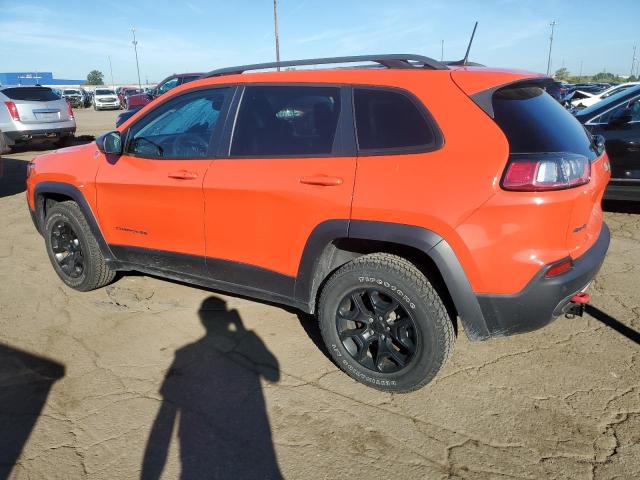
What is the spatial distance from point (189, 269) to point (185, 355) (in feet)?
1.99

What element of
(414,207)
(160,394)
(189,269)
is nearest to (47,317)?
(189,269)

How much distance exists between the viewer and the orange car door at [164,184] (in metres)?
3.20

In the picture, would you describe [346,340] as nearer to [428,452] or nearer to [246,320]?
[428,452]

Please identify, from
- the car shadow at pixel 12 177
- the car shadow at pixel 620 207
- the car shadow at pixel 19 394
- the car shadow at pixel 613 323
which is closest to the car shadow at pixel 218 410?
the car shadow at pixel 19 394

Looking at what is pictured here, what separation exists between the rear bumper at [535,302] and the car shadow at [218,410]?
1.29 meters

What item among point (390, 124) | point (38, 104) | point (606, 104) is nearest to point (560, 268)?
point (390, 124)

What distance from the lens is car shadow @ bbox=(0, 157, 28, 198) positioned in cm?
831

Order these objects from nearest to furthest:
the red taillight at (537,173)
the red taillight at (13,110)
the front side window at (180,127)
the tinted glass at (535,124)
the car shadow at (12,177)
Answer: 1. the red taillight at (537,173)
2. the tinted glass at (535,124)
3. the front side window at (180,127)
4. the car shadow at (12,177)
5. the red taillight at (13,110)

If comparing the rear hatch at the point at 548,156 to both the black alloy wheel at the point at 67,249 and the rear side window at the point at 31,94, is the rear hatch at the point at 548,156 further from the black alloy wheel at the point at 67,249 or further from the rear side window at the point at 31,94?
the rear side window at the point at 31,94

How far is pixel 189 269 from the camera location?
342 centimetres

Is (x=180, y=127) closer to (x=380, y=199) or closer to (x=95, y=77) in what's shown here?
(x=380, y=199)

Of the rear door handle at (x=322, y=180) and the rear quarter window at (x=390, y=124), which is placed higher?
the rear quarter window at (x=390, y=124)

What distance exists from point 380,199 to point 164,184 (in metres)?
1.61

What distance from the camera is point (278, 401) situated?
8.82ft
